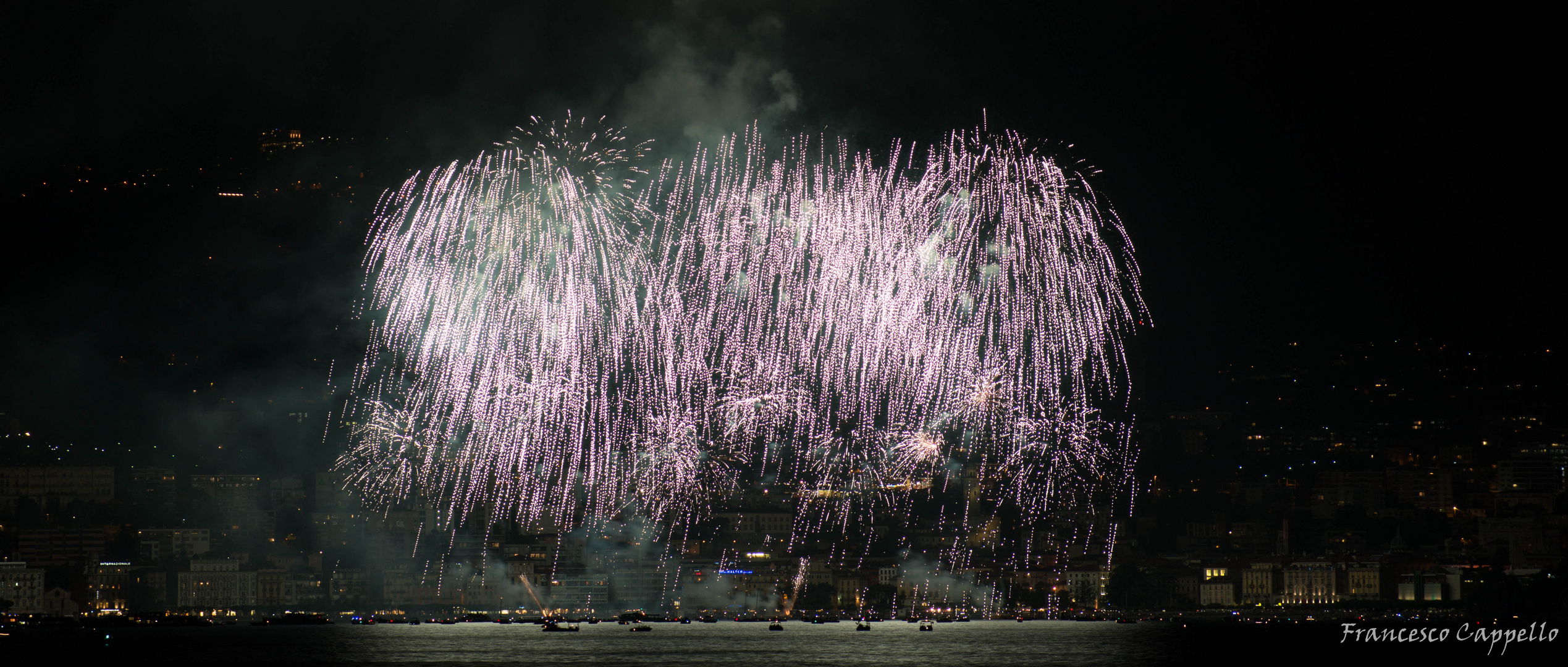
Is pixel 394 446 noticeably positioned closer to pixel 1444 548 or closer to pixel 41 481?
pixel 41 481

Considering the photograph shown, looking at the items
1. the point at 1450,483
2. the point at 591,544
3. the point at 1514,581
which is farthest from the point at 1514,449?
the point at 591,544

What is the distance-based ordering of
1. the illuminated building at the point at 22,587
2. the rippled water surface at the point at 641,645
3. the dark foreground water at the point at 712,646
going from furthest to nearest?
the illuminated building at the point at 22,587, the rippled water surface at the point at 641,645, the dark foreground water at the point at 712,646

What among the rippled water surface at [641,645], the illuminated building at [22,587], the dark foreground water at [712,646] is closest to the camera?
the dark foreground water at [712,646]

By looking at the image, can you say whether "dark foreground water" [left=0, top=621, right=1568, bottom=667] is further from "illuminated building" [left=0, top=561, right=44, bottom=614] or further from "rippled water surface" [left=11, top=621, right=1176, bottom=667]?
"illuminated building" [left=0, top=561, right=44, bottom=614]

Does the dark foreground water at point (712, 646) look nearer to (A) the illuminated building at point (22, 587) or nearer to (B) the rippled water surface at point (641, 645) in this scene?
(B) the rippled water surface at point (641, 645)

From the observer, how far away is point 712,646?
220 feet

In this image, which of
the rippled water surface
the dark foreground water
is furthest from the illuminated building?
the rippled water surface

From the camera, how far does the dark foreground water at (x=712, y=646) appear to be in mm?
58406

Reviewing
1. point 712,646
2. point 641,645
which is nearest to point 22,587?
point 641,645

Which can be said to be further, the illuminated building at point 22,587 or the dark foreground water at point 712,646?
the illuminated building at point 22,587

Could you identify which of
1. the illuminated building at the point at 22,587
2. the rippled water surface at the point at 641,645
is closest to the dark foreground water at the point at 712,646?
the rippled water surface at the point at 641,645

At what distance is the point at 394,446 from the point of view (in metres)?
51.2

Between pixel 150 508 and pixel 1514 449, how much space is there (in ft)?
326

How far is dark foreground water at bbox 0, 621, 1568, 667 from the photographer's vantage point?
58.4 meters
